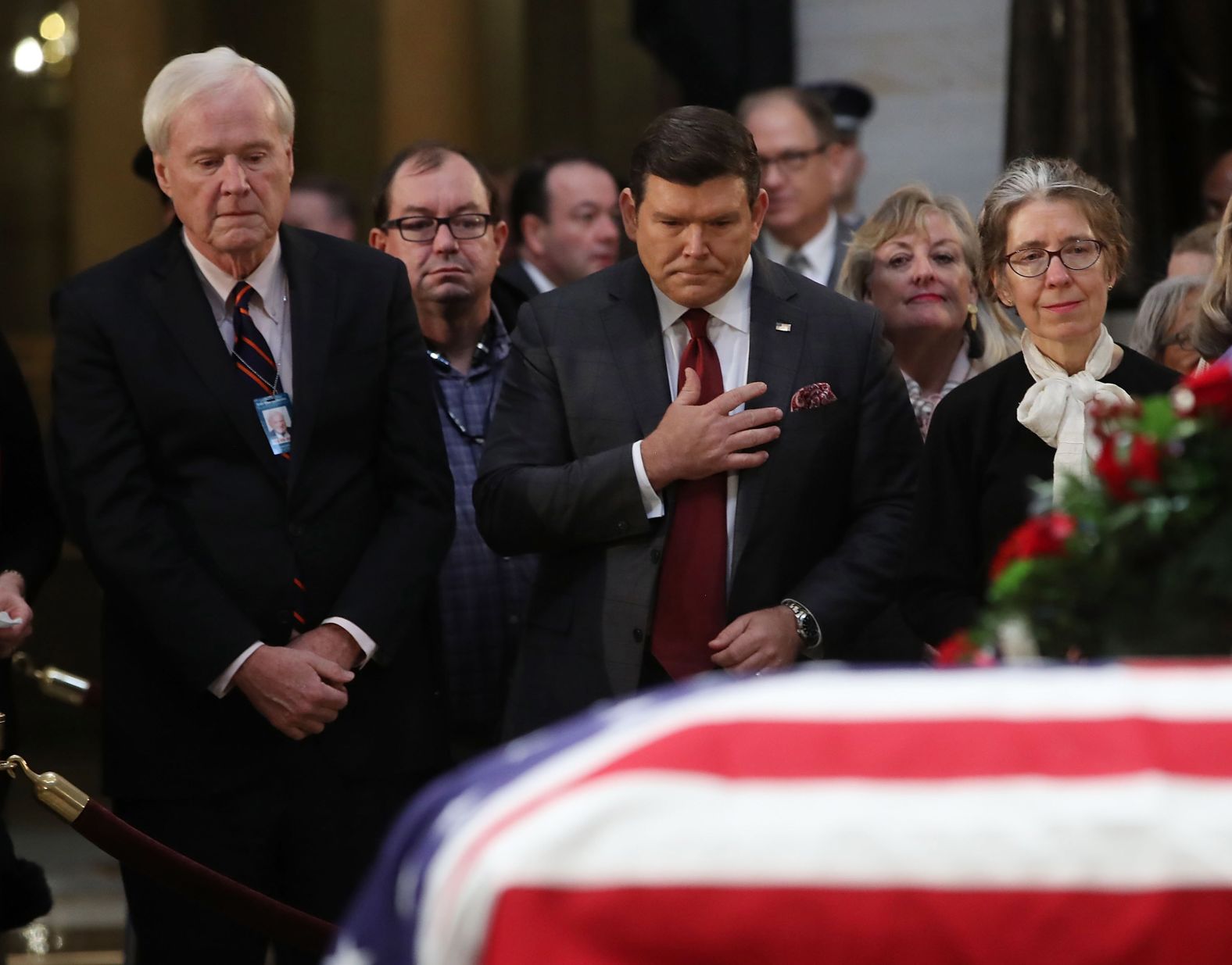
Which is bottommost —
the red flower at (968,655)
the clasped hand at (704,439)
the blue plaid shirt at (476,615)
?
the blue plaid shirt at (476,615)

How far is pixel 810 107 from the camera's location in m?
5.99

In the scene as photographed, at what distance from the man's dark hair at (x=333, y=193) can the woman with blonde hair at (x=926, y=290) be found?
2669 millimetres

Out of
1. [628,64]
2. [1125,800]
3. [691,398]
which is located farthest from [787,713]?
[628,64]

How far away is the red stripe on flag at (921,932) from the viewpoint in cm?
191

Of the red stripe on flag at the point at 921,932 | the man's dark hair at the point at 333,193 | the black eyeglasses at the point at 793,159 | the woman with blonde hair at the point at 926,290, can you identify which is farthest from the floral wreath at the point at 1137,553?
the man's dark hair at the point at 333,193

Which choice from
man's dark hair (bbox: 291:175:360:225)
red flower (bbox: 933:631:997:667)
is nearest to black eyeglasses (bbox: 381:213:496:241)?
man's dark hair (bbox: 291:175:360:225)

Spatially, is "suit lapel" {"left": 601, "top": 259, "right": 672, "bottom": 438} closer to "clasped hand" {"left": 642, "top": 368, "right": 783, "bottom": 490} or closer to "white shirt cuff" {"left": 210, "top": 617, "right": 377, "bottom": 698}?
"clasped hand" {"left": 642, "top": 368, "right": 783, "bottom": 490}

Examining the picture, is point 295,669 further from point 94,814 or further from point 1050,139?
point 1050,139

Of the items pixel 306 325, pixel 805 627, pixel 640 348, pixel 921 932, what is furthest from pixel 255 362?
pixel 921 932

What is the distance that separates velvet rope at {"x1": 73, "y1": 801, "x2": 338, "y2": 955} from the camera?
3.46m

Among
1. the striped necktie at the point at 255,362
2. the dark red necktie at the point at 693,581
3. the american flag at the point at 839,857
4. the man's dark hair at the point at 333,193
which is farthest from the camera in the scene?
the man's dark hair at the point at 333,193

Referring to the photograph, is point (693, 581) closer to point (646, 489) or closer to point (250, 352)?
point (646, 489)

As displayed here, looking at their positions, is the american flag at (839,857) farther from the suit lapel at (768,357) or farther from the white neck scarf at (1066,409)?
the suit lapel at (768,357)

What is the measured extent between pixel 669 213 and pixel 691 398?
0.37 meters
